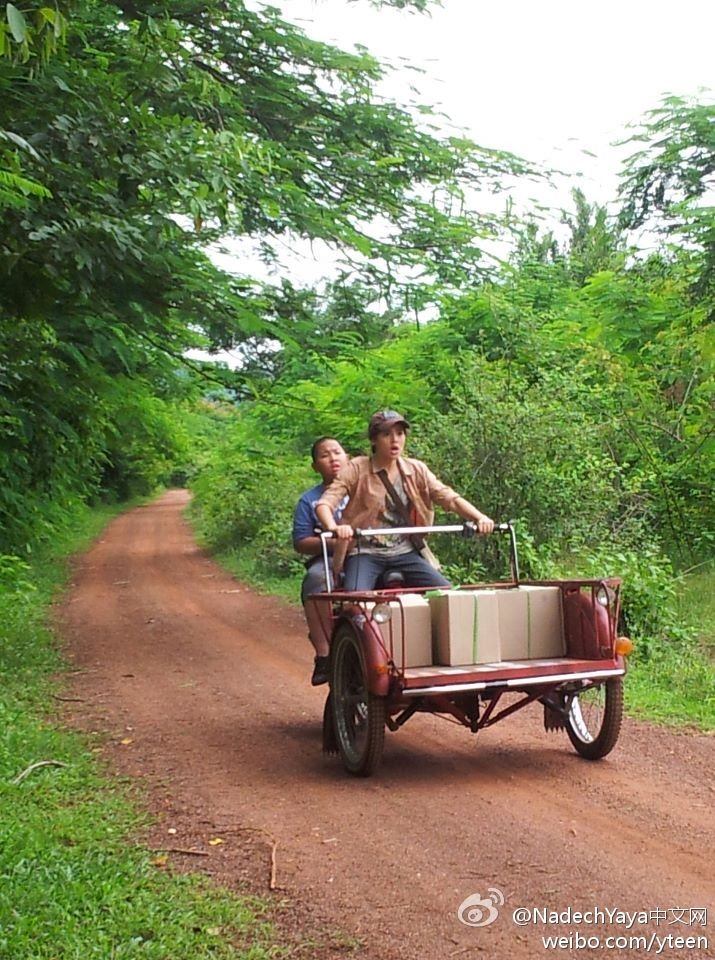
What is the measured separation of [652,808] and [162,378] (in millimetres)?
8791

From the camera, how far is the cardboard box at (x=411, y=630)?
5.78 meters

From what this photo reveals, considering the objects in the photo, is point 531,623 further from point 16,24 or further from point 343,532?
point 16,24

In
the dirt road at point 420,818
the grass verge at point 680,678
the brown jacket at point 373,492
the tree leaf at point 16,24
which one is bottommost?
the grass verge at point 680,678

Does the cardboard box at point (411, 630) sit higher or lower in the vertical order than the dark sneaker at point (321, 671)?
higher

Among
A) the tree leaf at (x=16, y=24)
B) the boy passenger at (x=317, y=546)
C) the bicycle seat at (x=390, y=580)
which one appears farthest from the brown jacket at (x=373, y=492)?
the tree leaf at (x=16, y=24)

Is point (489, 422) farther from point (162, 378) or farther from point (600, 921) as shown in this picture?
point (600, 921)

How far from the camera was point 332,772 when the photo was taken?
20.2 feet

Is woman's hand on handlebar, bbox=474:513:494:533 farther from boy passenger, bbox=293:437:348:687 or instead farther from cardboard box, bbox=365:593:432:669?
boy passenger, bbox=293:437:348:687

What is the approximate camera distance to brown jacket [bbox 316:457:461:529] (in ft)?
21.5

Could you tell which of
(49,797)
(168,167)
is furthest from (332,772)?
(168,167)

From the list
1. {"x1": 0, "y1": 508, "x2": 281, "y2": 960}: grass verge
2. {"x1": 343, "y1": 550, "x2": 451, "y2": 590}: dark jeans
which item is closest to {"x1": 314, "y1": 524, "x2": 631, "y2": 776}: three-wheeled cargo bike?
{"x1": 343, "y1": 550, "x2": 451, "y2": 590}: dark jeans

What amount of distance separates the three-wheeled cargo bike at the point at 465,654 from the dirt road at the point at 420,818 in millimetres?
317

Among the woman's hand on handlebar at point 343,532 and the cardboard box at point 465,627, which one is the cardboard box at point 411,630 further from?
the woman's hand on handlebar at point 343,532

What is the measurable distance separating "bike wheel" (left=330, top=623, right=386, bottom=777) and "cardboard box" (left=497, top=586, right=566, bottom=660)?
84 centimetres
